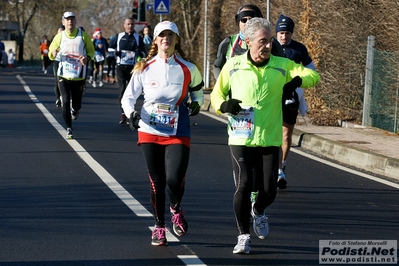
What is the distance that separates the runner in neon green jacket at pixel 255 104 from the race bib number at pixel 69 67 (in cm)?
784

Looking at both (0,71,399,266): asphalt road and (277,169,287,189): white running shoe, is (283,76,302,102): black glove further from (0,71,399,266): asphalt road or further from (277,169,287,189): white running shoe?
(277,169,287,189): white running shoe

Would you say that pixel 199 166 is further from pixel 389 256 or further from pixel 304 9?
pixel 304 9

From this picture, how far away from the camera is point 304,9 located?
65.5 feet

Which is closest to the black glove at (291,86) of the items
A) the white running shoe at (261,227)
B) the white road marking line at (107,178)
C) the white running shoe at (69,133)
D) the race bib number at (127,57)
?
the white running shoe at (261,227)

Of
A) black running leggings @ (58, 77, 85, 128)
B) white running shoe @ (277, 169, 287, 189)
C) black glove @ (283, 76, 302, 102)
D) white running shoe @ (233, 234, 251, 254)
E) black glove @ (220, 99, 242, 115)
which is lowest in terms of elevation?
white running shoe @ (277, 169, 287, 189)

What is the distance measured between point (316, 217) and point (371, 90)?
8.67 metres

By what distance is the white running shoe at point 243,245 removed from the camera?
7.25 metres

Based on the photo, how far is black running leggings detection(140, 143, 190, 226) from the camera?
7523 millimetres

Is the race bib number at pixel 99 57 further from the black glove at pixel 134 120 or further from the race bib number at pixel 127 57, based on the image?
the black glove at pixel 134 120

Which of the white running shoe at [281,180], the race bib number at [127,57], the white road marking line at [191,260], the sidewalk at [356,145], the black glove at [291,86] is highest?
the black glove at [291,86]

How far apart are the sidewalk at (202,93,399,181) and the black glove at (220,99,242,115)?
5.35 meters

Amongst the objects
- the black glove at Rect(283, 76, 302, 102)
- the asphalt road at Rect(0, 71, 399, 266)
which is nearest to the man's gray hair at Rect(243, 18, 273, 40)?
the black glove at Rect(283, 76, 302, 102)

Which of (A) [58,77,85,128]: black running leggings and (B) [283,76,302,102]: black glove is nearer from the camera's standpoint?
(B) [283,76,302,102]: black glove

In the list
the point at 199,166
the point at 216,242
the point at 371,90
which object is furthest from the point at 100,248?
the point at 371,90
